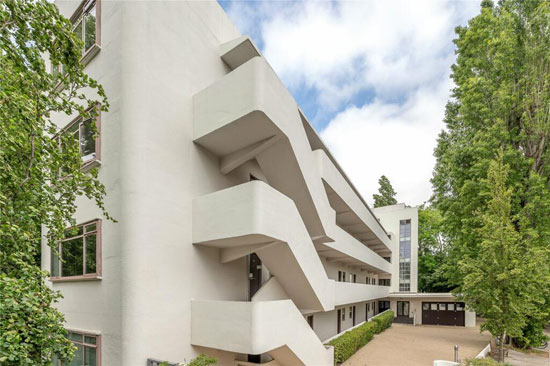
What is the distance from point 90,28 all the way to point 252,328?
34.1 feet

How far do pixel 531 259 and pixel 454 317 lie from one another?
67.0 ft

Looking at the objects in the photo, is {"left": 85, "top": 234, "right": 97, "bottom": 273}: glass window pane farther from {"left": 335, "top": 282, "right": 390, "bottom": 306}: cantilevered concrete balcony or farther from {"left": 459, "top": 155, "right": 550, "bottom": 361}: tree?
{"left": 459, "top": 155, "right": 550, "bottom": 361}: tree

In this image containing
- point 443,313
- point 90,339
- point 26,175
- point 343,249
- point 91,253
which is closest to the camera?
point 26,175

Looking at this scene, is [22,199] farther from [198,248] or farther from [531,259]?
[531,259]

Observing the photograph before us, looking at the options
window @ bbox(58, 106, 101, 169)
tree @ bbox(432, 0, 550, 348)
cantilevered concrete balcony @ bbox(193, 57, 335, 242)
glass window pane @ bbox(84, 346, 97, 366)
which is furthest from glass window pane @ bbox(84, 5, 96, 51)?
tree @ bbox(432, 0, 550, 348)

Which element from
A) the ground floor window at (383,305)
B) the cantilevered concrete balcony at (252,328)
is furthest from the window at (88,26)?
the ground floor window at (383,305)

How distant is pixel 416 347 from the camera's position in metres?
20.2

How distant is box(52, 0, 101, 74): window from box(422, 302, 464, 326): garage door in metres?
36.2

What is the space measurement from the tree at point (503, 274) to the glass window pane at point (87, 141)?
1751 cm

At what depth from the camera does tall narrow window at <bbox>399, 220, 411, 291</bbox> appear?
39.0m

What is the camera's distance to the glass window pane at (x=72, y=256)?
920 cm

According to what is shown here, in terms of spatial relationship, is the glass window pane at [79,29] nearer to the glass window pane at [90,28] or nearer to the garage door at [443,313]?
the glass window pane at [90,28]

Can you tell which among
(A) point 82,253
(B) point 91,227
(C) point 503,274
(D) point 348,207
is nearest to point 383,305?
(D) point 348,207

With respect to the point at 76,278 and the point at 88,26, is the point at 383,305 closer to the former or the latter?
Answer: the point at 76,278
